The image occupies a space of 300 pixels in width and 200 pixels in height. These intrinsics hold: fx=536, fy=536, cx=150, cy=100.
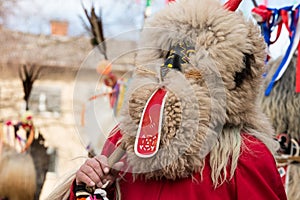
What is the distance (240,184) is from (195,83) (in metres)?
0.32

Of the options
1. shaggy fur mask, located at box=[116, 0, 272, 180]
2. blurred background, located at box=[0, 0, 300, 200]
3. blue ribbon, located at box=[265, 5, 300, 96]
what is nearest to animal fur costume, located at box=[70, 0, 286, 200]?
shaggy fur mask, located at box=[116, 0, 272, 180]

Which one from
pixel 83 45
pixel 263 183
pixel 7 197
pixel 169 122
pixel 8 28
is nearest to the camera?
pixel 169 122

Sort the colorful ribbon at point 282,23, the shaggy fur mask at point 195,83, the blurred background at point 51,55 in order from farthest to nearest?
the blurred background at point 51,55, the colorful ribbon at point 282,23, the shaggy fur mask at point 195,83

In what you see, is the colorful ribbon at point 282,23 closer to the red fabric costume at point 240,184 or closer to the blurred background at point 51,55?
the red fabric costume at point 240,184

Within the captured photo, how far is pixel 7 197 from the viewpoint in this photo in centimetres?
376

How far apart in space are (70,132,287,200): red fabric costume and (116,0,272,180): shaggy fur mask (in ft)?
0.13

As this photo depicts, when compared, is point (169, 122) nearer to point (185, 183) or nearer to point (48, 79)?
point (185, 183)

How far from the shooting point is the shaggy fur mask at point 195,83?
146 centimetres

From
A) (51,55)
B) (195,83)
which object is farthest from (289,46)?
(51,55)

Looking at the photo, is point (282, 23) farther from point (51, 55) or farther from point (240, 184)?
point (51, 55)

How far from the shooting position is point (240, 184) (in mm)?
1527

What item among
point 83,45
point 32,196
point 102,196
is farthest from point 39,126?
point 102,196

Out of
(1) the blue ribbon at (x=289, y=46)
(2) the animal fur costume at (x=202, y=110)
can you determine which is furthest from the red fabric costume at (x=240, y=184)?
(1) the blue ribbon at (x=289, y=46)

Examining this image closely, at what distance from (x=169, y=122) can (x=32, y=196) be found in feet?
9.15
